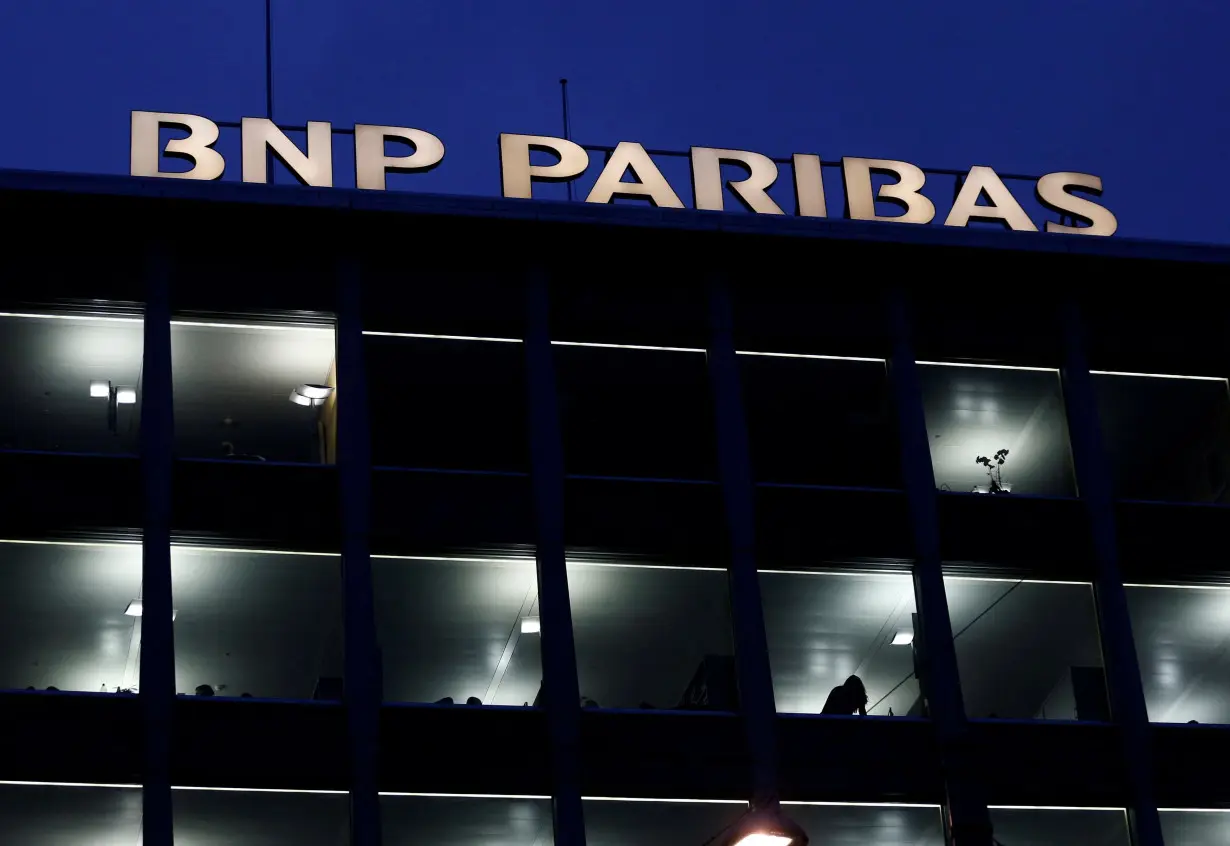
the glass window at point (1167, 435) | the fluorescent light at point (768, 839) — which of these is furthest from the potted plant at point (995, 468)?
the fluorescent light at point (768, 839)

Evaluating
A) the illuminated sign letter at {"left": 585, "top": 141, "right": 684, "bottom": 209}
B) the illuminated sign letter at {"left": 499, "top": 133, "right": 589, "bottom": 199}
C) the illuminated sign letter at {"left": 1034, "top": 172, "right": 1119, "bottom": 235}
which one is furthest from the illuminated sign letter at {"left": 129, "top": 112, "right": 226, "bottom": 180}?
the illuminated sign letter at {"left": 1034, "top": 172, "right": 1119, "bottom": 235}

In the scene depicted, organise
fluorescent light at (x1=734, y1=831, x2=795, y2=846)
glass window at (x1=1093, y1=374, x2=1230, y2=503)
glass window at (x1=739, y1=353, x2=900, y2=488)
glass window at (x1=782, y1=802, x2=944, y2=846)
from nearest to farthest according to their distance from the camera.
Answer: fluorescent light at (x1=734, y1=831, x2=795, y2=846) < glass window at (x1=782, y1=802, x2=944, y2=846) < glass window at (x1=739, y1=353, x2=900, y2=488) < glass window at (x1=1093, y1=374, x2=1230, y2=503)

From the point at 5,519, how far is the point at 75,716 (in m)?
4.34

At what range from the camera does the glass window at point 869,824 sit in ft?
125

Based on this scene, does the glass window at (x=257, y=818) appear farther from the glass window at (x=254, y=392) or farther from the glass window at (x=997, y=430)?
the glass window at (x=997, y=430)

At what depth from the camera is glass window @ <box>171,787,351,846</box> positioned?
36156 millimetres

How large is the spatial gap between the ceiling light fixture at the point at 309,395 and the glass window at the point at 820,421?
29.0 feet

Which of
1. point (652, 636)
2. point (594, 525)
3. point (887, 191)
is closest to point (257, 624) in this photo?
point (594, 525)

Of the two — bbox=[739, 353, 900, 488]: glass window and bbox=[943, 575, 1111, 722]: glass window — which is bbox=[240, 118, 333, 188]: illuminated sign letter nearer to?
bbox=[739, 353, 900, 488]: glass window

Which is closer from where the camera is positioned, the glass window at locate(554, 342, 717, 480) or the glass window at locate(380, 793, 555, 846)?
the glass window at locate(380, 793, 555, 846)

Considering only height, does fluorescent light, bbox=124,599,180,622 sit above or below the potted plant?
below

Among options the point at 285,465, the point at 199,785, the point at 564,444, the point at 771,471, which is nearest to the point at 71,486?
the point at 285,465

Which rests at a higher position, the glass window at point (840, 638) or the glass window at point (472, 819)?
the glass window at point (840, 638)

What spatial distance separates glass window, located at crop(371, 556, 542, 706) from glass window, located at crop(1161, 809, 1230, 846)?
1248 centimetres
